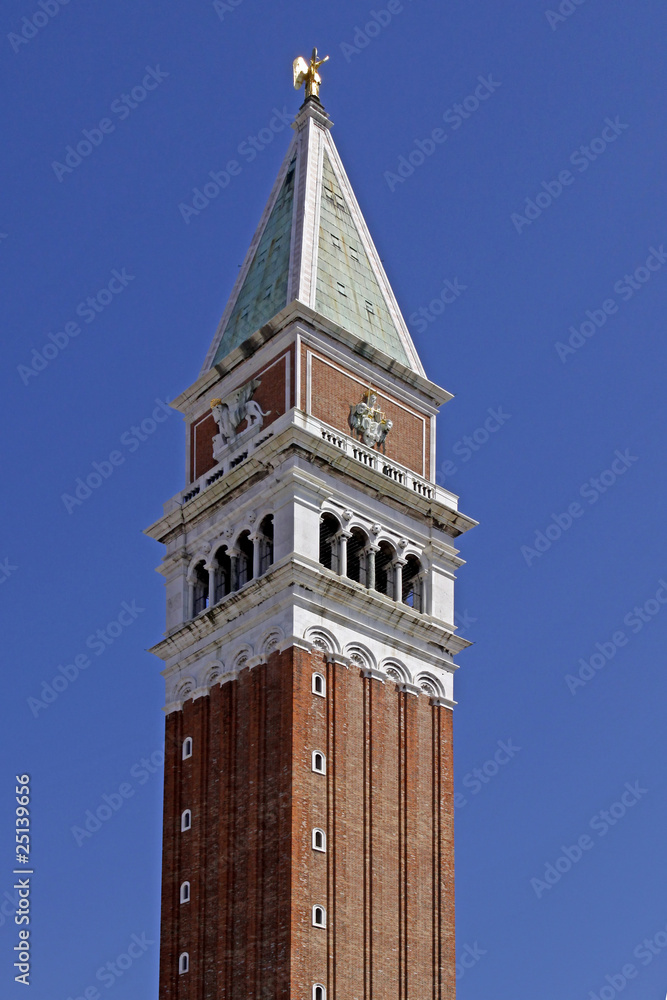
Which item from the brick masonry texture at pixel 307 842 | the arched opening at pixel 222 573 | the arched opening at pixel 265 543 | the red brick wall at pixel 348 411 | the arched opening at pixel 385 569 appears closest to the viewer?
the brick masonry texture at pixel 307 842

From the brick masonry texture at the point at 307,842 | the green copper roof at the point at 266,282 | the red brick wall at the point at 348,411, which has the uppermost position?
the green copper roof at the point at 266,282

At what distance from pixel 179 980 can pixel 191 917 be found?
8.43 feet

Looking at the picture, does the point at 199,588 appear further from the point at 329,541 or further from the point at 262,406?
the point at 262,406

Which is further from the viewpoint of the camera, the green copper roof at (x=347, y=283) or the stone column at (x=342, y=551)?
the green copper roof at (x=347, y=283)

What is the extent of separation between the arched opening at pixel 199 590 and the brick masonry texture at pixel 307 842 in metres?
4.74

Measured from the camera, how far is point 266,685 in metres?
78.1

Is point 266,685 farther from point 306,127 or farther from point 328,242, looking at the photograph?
point 306,127

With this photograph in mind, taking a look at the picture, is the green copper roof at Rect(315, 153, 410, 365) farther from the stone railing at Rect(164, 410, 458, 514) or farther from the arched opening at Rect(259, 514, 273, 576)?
the arched opening at Rect(259, 514, 273, 576)

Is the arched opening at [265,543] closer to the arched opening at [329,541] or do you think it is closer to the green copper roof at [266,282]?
the arched opening at [329,541]

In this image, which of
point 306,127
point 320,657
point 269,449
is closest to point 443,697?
point 320,657

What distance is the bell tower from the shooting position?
7444 centimetres

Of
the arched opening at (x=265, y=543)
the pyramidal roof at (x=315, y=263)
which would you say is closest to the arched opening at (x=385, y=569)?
the arched opening at (x=265, y=543)

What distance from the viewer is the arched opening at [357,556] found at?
270 feet

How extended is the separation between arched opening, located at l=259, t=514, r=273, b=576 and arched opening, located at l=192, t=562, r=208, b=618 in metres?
4.10
